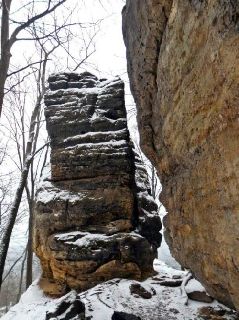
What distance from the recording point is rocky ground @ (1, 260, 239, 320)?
627cm

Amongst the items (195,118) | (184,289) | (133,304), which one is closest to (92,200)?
(133,304)

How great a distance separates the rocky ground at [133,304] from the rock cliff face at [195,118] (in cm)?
130

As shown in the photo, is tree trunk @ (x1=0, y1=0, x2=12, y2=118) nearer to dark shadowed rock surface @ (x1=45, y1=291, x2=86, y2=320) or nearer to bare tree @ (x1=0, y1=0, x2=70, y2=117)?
bare tree @ (x1=0, y1=0, x2=70, y2=117)

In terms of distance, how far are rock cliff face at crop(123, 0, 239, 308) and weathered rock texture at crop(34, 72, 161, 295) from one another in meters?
2.91

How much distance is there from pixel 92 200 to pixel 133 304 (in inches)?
125

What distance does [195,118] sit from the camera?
13.2ft

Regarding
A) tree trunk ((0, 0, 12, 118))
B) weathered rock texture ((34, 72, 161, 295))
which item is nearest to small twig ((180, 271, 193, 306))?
weathered rock texture ((34, 72, 161, 295))

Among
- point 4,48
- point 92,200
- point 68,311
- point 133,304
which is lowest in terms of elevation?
point 133,304

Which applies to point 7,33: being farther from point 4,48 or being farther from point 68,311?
point 68,311

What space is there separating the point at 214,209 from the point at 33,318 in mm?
5867

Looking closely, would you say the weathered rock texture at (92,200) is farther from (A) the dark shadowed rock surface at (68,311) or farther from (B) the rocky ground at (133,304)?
(A) the dark shadowed rock surface at (68,311)

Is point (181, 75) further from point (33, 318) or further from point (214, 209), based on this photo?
point (33, 318)

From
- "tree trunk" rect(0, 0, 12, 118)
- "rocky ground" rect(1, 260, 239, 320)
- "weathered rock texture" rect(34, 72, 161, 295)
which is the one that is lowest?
"rocky ground" rect(1, 260, 239, 320)

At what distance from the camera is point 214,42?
3234mm
